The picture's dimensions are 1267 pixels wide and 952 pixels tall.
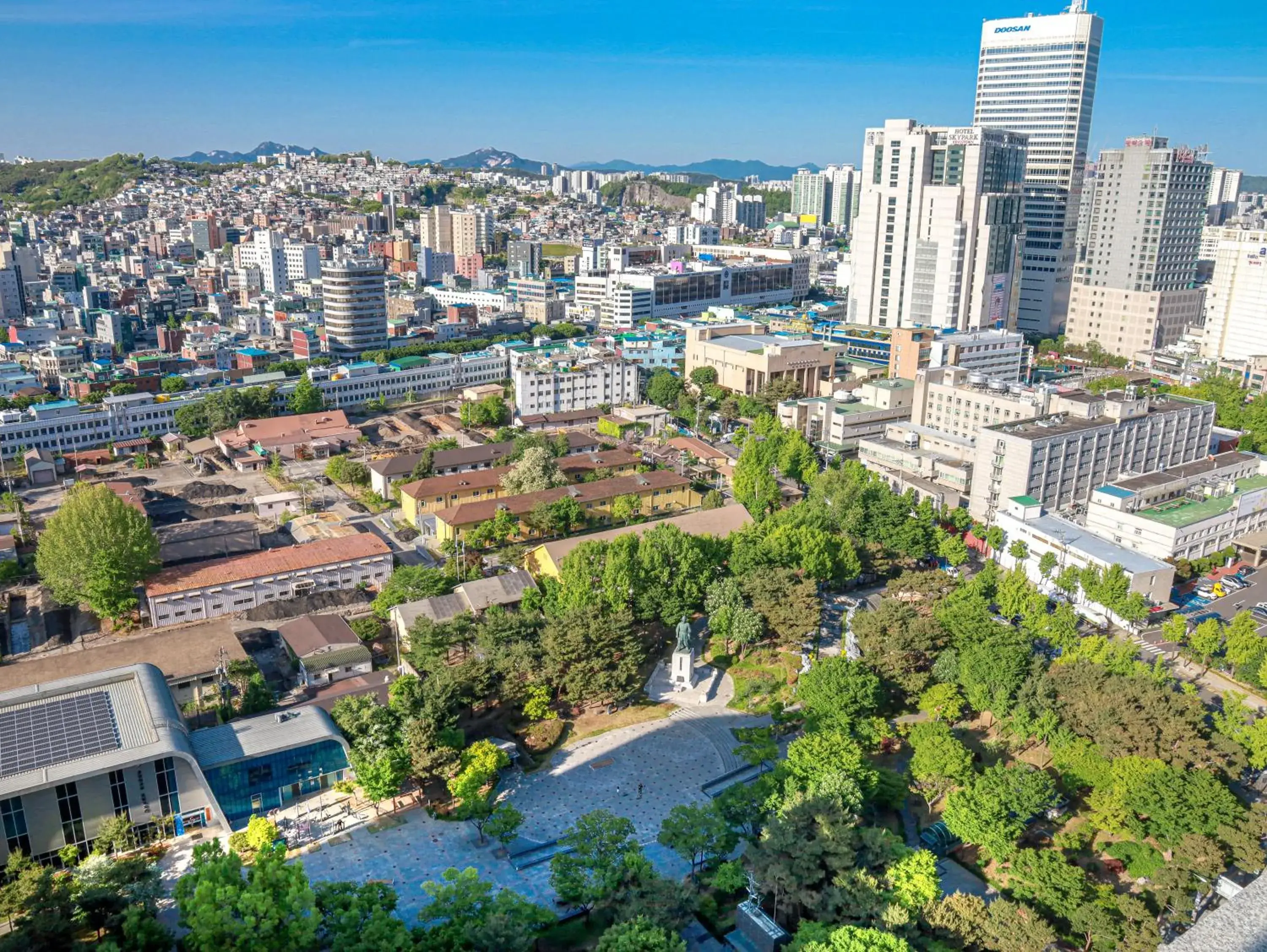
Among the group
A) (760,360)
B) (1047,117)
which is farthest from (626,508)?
(1047,117)

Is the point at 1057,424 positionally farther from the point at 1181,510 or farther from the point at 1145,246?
the point at 1145,246

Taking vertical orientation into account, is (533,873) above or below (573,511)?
below

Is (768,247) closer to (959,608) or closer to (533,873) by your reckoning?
(959,608)

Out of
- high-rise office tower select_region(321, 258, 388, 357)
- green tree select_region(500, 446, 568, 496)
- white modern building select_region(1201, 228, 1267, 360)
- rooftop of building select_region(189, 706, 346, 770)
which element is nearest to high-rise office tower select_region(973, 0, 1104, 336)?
white modern building select_region(1201, 228, 1267, 360)

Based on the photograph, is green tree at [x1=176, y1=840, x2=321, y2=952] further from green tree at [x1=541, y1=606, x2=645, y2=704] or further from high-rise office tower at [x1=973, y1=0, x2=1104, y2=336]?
high-rise office tower at [x1=973, y1=0, x2=1104, y2=336]

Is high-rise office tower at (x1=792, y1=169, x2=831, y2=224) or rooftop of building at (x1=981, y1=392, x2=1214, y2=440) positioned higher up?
high-rise office tower at (x1=792, y1=169, x2=831, y2=224)

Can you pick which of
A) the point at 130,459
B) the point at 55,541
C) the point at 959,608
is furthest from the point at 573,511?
the point at 130,459
